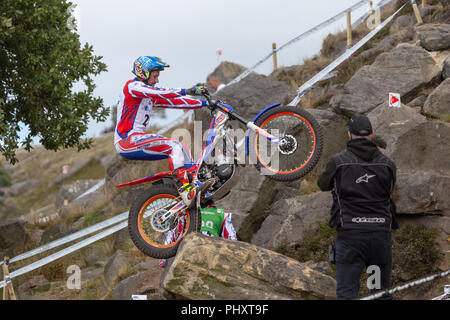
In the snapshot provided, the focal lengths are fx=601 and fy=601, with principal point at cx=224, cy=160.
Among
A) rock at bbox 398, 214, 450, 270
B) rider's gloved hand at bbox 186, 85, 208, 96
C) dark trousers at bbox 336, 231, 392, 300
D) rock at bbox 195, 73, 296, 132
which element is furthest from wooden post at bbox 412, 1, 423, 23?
dark trousers at bbox 336, 231, 392, 300

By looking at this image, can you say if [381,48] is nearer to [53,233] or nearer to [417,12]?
[417,12]

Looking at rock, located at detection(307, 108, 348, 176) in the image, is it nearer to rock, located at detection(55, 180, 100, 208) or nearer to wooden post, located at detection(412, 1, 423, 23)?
wooden post, located at detection(412, 1, 423, 23)

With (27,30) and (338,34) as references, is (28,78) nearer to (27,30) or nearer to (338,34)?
(27,30)

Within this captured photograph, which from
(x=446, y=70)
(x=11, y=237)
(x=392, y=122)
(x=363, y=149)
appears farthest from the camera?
(x=11, y=237)

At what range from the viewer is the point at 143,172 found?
17.5 meters

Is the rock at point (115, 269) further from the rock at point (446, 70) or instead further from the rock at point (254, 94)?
the rock at point (446, 70)

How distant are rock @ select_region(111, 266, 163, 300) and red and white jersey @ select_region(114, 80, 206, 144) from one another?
3.69 metres

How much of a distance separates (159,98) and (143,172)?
32.6 ft

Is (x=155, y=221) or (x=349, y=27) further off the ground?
(x=349, y=27)

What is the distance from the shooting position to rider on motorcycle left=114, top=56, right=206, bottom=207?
7652 millimetres

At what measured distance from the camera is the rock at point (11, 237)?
52.6ft

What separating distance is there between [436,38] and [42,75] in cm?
958

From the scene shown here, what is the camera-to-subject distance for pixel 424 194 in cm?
873

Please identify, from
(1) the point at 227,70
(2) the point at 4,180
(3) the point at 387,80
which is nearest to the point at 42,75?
(3) the point at 387,80
